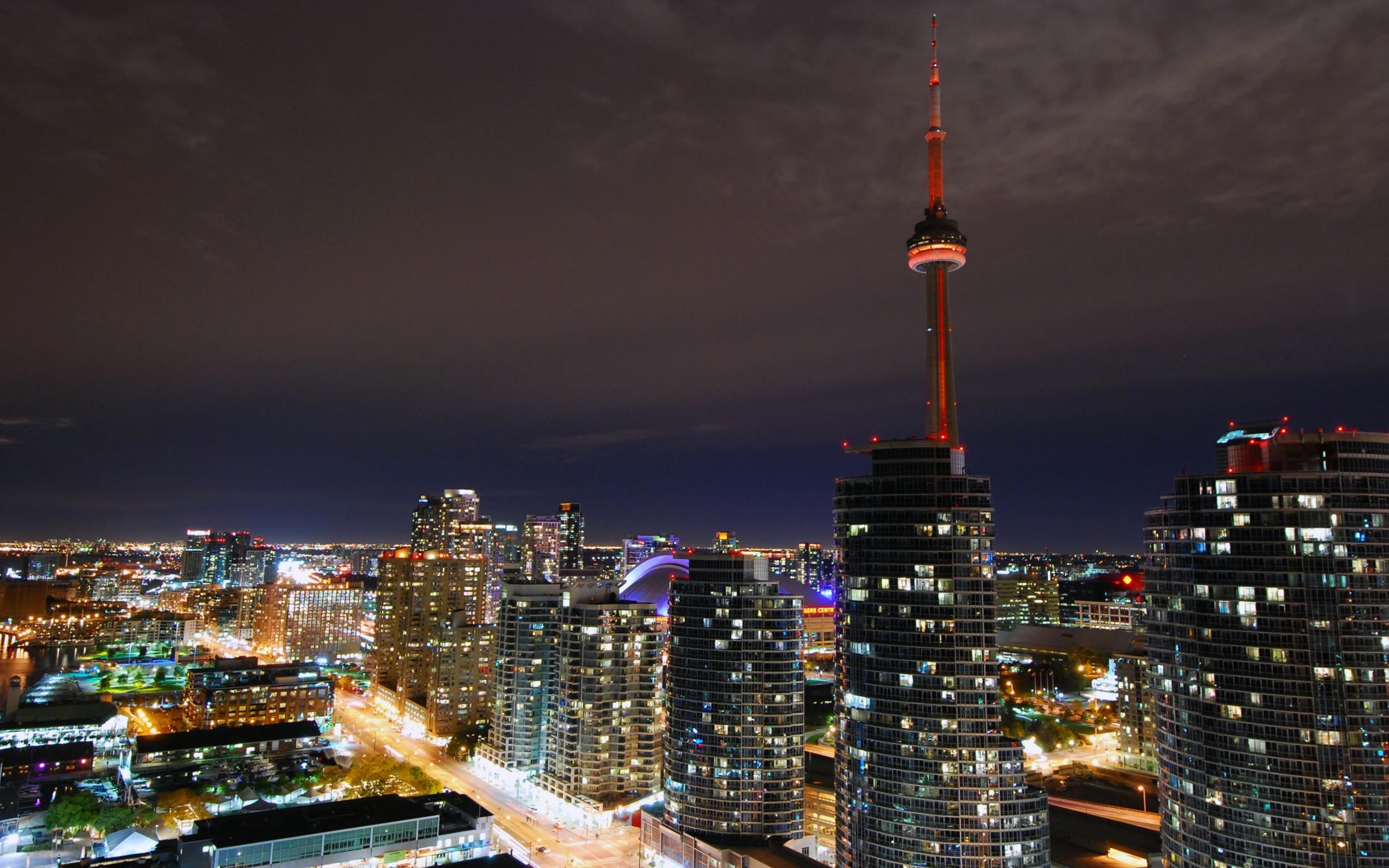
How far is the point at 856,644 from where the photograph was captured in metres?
78.4

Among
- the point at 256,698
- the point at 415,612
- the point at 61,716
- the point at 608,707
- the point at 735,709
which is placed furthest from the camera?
the point at 415,612

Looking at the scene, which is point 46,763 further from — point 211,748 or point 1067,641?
point 1067,641

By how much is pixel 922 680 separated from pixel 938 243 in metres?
100

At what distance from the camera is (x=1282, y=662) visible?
62.0 m

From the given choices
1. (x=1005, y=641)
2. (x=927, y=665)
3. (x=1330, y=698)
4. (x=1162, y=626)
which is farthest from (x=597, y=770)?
(x=1005, y=641)

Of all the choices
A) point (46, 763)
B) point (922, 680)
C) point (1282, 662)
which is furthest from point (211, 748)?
point (1282, 662)

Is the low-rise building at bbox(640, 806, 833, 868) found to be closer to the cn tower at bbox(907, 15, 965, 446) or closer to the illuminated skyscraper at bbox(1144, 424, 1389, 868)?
the illuminated skyscraper at bbox(1144, 424, 1389, 868)

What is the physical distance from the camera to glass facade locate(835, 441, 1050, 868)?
7125 cm

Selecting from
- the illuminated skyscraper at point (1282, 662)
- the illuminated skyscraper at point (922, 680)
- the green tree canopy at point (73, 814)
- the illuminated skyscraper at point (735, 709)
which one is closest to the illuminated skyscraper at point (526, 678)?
the illuminated skyscraper at point (735, 709)

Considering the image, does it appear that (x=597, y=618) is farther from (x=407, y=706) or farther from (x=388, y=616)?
(x=388, y=616)

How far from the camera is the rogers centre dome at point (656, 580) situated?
17575 centimetres

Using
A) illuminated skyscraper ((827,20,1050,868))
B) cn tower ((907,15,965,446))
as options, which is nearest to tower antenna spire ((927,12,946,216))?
cn tower ((907,15,965,446))

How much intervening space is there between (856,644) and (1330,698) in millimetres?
34366

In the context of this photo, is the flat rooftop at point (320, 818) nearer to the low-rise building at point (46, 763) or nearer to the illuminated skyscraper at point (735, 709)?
the illuminated skyscraper at point (735, 709)
